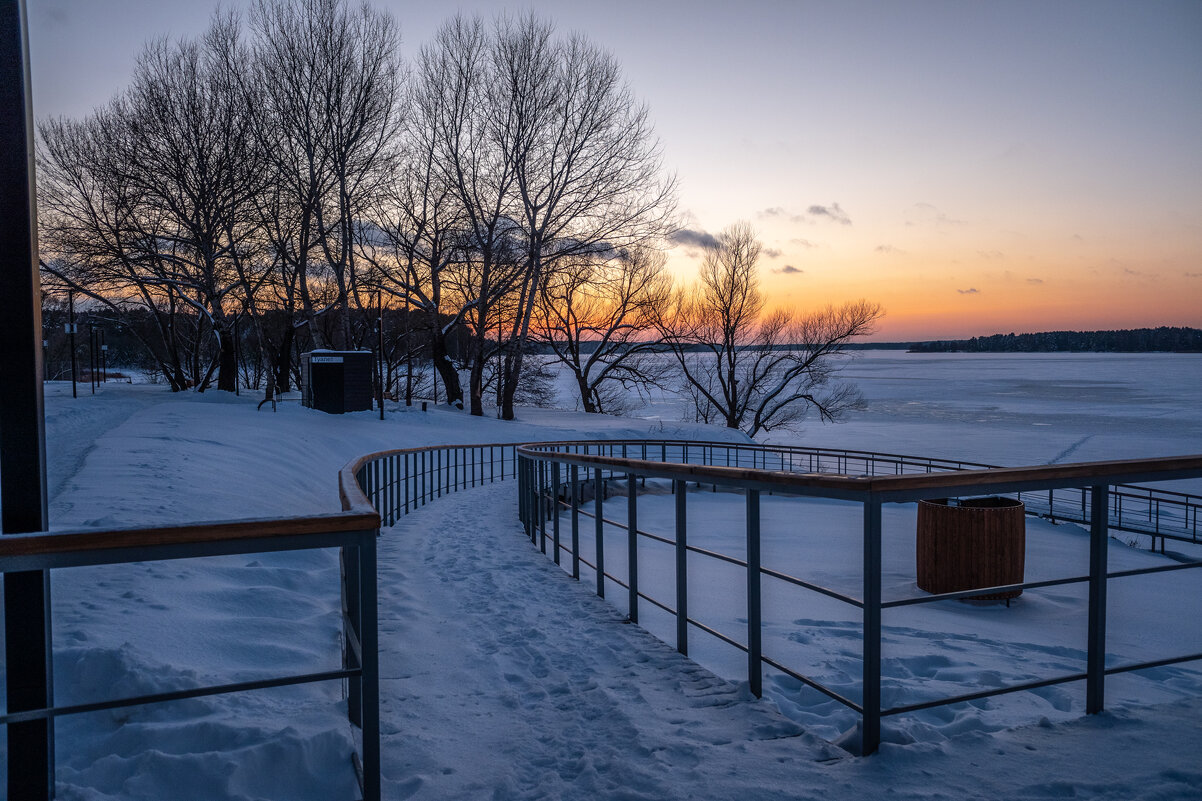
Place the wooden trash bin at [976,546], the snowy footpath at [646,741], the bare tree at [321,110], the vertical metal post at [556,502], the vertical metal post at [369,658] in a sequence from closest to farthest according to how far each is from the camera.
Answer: the vertical metal post at [369,658], the snowy footpath at [646,741], the vertical metal post at [556,502], the wooden trash bin at [976,546], the bare tree at [321,110]

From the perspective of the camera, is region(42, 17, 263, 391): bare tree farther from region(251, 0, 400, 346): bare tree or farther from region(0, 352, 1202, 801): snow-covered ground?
region(0, 352, 1202, 801): snow-covered ground

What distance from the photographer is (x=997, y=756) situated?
8.27ft

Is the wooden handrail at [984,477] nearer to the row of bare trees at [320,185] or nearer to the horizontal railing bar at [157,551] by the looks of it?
the horizontal railing bar at [157,551]

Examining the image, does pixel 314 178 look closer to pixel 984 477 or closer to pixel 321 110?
pixel 321 110

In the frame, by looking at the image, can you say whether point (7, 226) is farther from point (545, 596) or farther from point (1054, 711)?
point (1054, 711)

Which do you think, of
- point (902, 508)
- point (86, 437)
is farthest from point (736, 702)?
point (902, 508)

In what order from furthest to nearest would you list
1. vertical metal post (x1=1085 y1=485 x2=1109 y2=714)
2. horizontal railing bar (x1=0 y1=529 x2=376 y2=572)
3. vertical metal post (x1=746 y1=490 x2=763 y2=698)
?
1. vertical metal post (x1=746 y1=490 x2=763 y2=698)
2. vertical metal post (x1=1085 y1=485 x2=1109 y2=714)
3. horizontal railing bar (x1=0 y1=529 x2=376 y2=572)

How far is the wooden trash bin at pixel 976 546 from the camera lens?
27.6 feet

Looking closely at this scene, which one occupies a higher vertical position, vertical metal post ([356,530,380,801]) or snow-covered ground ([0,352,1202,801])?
vertical metal post ([356,530,380,801])

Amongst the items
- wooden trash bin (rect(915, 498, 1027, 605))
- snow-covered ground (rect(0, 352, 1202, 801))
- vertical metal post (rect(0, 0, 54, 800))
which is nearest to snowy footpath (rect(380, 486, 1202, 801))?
snow-covered ground (rect(0, 352, 1202, 801))

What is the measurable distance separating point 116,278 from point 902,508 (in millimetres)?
24830

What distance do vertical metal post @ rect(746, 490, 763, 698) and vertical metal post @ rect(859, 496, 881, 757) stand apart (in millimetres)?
644

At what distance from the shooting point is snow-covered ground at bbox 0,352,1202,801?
7.98ft

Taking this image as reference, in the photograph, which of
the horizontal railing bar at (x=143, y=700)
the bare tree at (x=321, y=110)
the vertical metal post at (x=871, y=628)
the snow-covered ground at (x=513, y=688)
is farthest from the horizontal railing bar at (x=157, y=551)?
the bare tree at (x=321, y=110)
